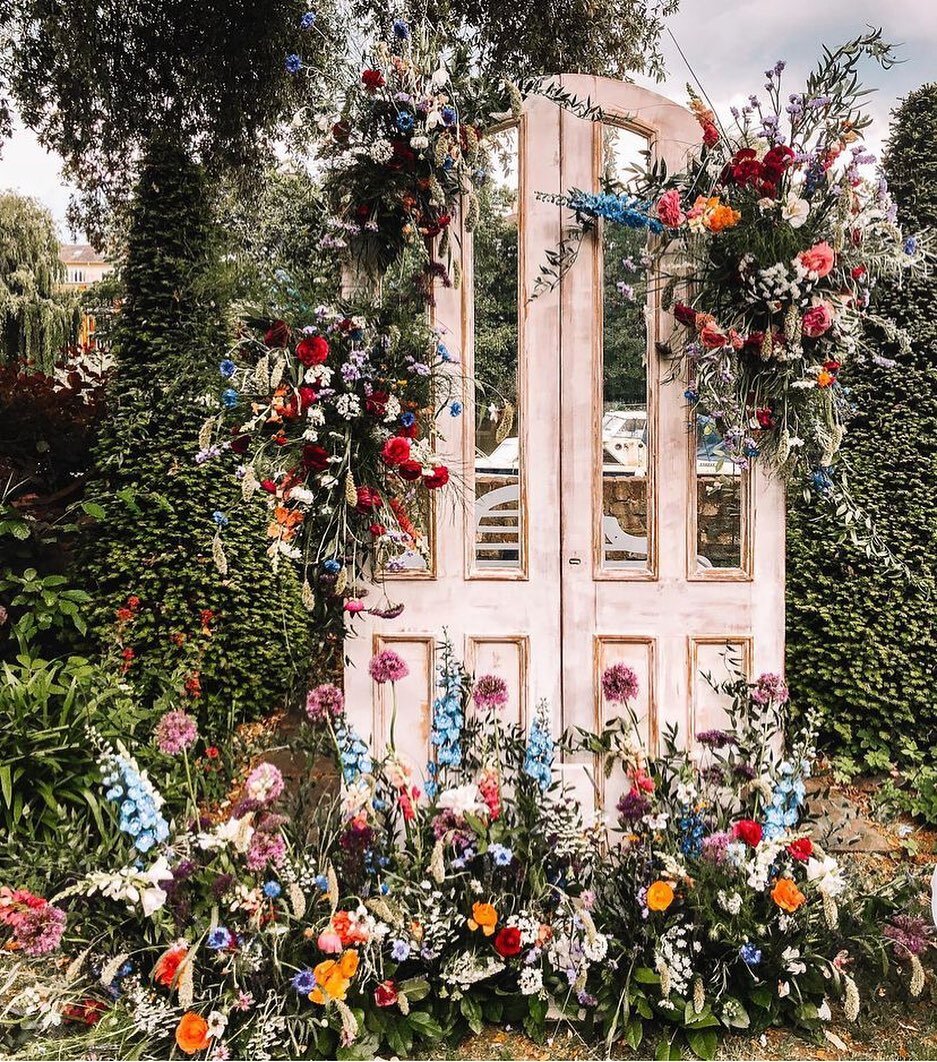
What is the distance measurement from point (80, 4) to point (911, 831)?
658cm

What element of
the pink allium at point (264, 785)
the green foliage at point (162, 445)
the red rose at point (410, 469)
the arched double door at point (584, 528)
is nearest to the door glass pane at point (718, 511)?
the arched double door at point (584, 528)

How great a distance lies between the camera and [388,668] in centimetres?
245

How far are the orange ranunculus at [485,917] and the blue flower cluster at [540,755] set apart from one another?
44 cm

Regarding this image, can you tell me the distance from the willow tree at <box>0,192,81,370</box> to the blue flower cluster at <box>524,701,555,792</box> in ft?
34.3

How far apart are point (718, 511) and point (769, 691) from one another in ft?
2.14

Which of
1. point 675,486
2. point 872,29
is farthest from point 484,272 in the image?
point 872,29

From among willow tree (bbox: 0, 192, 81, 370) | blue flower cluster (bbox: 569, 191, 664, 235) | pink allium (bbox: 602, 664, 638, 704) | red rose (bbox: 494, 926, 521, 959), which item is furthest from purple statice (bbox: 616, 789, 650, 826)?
willow tree (bbox: 0, 192, 81, 370)

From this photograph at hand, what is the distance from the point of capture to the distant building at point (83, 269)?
9.26m

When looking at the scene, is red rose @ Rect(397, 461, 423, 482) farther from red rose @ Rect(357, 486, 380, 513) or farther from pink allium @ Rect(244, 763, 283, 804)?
pink allium @ Rect(244, 763, 283, 804)

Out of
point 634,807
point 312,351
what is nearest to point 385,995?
point 634,807

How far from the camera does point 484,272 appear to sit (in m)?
2.70

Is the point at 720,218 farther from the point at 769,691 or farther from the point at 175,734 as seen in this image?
the point at 175,734

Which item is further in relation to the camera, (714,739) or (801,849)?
(714,739)

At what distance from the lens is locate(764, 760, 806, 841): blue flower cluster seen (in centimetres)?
224
